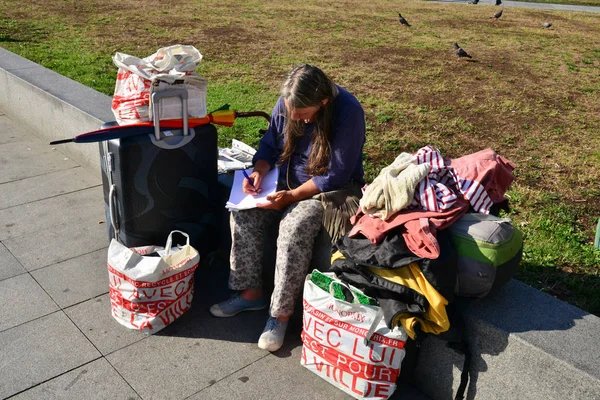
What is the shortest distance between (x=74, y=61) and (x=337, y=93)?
6.58m

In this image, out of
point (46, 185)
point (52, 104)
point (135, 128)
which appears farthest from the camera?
point (52, 104)

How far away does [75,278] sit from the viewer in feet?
12.8

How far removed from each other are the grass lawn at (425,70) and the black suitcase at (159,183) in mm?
1577

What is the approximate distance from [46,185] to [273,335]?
283 cm

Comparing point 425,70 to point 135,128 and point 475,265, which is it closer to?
point 135,128

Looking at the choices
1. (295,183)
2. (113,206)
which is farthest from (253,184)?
(113,206)

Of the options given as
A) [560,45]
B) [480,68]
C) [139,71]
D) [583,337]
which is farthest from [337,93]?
[560,45]

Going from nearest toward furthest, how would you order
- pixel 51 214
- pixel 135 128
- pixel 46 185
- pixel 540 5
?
pixel 135 128
pixel 51 214
pixel 46 185
pixel 540 5

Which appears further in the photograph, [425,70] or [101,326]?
[425,70]

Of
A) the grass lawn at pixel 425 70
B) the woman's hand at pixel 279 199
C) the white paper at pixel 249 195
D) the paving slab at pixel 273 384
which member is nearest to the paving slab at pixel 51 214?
the grass lawn at pixel 425 70

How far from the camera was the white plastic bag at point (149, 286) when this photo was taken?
3246 mm

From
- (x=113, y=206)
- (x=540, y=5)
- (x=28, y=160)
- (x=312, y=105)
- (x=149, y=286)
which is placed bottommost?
(x=540, y=5)

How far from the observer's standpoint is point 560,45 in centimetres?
1132

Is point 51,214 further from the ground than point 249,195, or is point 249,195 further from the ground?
point 249,195
